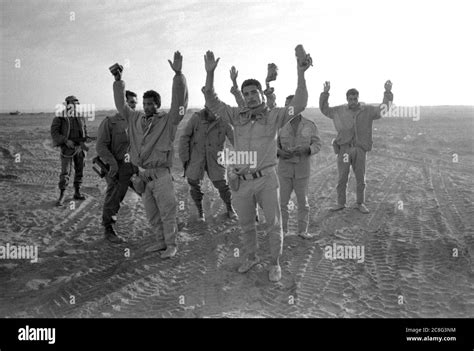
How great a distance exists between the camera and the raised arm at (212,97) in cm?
414

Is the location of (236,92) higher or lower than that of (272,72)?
lower

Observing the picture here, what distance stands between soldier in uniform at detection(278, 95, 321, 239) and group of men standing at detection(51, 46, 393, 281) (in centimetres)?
1

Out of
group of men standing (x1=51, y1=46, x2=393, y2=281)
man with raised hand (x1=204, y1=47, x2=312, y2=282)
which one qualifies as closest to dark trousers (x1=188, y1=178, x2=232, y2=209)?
group of men standing (x1=51, y1=46, x2=393, y2=281)

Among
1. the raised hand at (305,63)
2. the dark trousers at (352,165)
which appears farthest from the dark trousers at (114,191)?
the dark trousers at (352,165)

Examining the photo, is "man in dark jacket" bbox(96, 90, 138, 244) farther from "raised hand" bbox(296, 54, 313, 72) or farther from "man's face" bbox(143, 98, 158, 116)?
"raised hand" bbox(296, 54, 313, 72)

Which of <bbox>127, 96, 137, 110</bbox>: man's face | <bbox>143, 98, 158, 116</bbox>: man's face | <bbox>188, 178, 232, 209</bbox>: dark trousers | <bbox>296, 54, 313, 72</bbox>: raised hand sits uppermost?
<bbox>296, 54, 313, 72</bbox>: raised hand

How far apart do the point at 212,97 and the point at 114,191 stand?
2327 millimetres

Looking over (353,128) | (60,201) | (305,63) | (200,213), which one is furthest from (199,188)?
(305,63)

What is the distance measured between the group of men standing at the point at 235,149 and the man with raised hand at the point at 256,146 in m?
0.01

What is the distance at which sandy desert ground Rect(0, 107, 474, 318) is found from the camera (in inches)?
153

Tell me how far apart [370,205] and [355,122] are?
1.76m

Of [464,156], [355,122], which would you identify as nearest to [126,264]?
[355,122]

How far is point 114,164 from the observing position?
5.51 m

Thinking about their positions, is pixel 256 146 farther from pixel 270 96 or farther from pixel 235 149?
pixel 270 96
